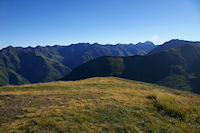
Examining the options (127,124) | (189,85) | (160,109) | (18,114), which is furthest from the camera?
(189,85)

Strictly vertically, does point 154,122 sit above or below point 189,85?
above

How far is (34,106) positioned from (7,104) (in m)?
3.08

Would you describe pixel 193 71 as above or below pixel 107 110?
below

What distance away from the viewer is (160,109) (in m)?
15.3

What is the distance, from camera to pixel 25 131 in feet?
34.4

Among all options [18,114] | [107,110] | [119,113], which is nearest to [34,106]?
[18,114]

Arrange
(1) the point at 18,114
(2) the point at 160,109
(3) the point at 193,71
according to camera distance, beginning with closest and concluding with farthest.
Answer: (1) the point at 18,114
(2) the point at 160,109
(3) the point at 193,71

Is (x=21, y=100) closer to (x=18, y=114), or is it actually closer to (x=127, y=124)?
(x=18, y=114)

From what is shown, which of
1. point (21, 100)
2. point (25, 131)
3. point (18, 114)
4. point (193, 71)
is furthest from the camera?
point (193, 71)

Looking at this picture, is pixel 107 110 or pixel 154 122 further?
pixel 107 110

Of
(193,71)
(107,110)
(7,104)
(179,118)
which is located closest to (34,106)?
(7,104)

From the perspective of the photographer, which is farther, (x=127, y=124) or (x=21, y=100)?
(x=21, y=100)

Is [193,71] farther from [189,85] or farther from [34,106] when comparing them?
[34,106]

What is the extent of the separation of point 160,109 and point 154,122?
339 cm
